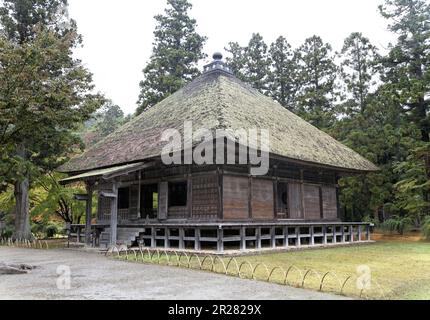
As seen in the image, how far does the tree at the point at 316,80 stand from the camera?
30250mm

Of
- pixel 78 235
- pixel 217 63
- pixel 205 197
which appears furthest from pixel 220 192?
pixel 217 63

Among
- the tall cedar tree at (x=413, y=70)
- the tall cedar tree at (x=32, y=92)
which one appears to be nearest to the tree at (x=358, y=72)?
the tall cedar tree at (x=413, y=70)

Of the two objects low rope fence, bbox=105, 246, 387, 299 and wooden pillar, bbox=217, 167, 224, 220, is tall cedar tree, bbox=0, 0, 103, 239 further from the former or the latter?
wooden pillar, bbox=217, 167, 224, 220

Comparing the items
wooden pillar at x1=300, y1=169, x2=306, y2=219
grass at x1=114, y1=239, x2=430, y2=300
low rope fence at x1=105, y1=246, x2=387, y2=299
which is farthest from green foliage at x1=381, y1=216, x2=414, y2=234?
low rope fence at x1=105, y1=246, x2=387, y2=299

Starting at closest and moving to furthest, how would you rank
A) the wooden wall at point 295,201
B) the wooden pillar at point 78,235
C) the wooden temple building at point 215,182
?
the wooden temple building at point 215,182 < the wooden wall at point 295,201 < the wooden pillar at point 78,235

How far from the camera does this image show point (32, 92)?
1119 cm

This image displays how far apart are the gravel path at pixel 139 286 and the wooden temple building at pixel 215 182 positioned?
166 inches

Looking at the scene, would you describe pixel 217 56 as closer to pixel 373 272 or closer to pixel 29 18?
pixel 29 18

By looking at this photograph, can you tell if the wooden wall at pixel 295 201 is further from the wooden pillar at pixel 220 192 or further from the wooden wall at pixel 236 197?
the wooden pillar at pixel 220 192

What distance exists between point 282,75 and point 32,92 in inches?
1096

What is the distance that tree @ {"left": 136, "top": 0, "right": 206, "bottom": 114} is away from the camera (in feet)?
102

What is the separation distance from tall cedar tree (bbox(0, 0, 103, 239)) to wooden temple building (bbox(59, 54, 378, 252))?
228 centimetres

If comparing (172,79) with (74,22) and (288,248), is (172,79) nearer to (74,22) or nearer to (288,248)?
(74,22)
